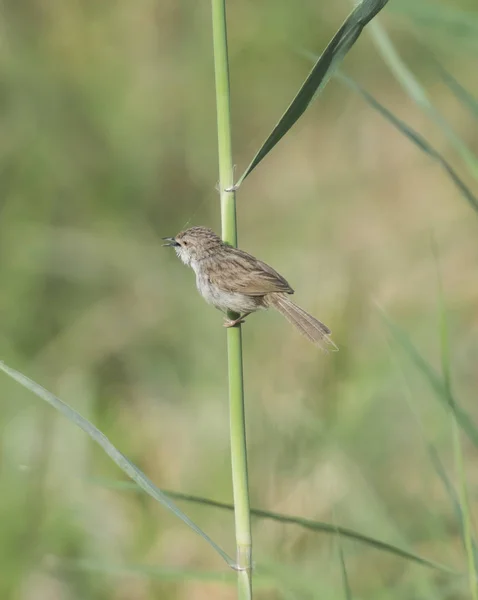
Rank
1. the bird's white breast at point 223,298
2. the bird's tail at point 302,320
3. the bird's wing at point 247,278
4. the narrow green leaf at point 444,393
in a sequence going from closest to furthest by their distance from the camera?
the narrow green leaf at point 444,393
the bird's tail at point 302,320
the bird's white breast at point 223,298
the bird's wing at point 247,278

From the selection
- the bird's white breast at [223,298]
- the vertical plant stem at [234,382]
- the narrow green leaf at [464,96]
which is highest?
the narrow green leaf at [464,96]

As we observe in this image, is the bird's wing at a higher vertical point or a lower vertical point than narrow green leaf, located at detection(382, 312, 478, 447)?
higher

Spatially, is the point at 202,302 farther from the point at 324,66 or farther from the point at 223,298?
the point at 324,66

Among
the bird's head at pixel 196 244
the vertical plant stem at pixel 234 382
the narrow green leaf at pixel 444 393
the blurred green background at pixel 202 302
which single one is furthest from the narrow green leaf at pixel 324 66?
the bird's head at pixel 196 244

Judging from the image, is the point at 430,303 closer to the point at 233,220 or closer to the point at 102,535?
the point at 102,535

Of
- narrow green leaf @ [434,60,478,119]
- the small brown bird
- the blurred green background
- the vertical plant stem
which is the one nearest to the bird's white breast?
the small brown bird

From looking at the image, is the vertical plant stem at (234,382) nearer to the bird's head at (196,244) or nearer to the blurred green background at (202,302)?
the blurred green background at (202,302)

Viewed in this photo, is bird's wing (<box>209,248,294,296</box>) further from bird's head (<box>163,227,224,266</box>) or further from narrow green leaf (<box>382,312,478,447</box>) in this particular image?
narrow green leaf (<box>382,312,478,447</box>)
